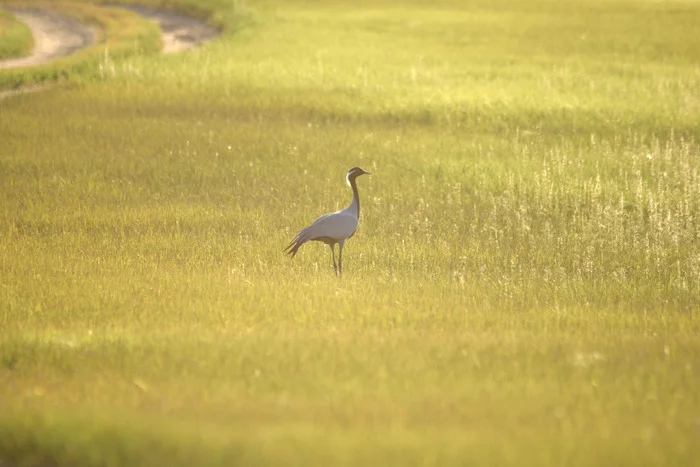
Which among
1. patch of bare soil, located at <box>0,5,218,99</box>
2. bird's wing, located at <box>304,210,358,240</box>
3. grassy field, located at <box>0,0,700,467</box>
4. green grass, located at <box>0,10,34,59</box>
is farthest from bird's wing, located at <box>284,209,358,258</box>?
green grass, located at <box>0,10,34,59</box>

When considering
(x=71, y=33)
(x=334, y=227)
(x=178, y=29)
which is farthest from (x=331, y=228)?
(x=178, y=29)

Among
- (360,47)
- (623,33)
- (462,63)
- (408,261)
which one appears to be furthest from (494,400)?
(623,33)

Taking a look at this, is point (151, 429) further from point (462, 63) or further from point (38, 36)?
point (38, 36)

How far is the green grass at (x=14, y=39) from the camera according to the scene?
40281mm

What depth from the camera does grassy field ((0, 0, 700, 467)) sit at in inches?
297

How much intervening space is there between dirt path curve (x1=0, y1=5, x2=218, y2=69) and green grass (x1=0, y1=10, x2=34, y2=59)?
14.2 inches

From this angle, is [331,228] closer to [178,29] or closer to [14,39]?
[14,39]

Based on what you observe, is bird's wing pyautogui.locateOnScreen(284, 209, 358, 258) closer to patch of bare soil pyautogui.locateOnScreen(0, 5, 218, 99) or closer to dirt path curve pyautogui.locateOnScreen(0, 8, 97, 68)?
patch of bare soil pyautogui.locateOnScreen(0, 5, 218, 99)

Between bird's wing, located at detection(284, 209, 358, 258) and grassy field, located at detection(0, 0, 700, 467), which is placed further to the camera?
bird's wing, located at detection(284, 209, 358, 258)

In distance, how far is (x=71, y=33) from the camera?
48.6m

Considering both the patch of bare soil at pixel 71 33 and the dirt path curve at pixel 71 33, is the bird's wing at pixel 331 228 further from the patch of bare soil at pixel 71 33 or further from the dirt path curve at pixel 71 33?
the dirt path curve at pixel 71 33

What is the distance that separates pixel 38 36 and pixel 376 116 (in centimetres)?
2486

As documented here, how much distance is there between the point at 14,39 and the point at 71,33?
21.2 ft

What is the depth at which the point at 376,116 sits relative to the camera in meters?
26.8
